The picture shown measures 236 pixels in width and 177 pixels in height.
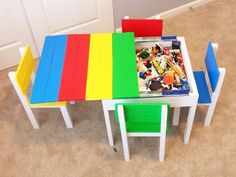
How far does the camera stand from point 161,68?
5.18 ft

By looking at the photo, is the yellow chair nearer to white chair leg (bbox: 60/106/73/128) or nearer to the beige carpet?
white chair leg (bbox: 60/106/73/128)

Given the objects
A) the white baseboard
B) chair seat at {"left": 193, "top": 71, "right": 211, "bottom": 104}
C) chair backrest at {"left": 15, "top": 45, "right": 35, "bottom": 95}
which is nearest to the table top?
chair backrest at {"left": 15, "top": 45, "right": 35, "bottom": 95}

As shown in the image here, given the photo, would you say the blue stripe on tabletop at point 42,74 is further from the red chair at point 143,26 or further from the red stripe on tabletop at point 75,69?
the red chair at point 143,26

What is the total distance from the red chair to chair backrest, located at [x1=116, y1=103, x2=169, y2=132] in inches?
24.8

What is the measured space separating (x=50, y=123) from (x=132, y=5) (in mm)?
1281

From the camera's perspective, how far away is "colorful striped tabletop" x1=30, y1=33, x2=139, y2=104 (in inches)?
57.1

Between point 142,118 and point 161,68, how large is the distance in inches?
13.1

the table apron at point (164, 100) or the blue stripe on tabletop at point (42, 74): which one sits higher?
the blue stripe on tabletop at point (42, 74)

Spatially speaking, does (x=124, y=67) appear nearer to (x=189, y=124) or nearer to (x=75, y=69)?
(x=75, y=69)

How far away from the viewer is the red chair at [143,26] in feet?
5.77

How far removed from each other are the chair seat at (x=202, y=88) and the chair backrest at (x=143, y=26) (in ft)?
1.25

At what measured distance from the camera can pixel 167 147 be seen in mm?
1794

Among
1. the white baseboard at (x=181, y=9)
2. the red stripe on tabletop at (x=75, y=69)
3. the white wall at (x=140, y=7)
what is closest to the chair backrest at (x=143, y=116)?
the red stripe on tabletop at (x=75, y=69)

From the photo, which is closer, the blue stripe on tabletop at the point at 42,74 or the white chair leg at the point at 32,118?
the blue stripe on tabletop at the point at 42,74
